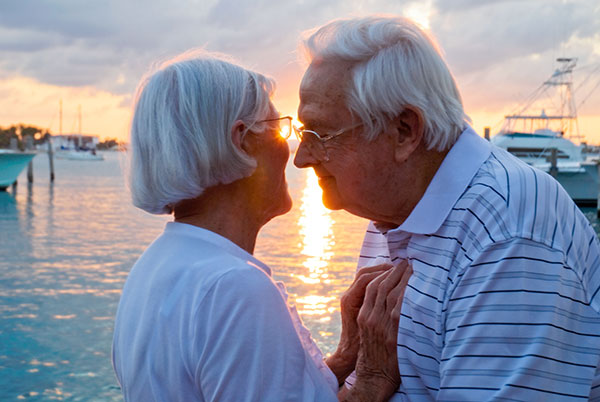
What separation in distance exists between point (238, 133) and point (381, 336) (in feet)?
2.13

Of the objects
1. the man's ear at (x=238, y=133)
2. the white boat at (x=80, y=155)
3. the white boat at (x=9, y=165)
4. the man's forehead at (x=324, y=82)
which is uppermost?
the man's forehead at (x=324, y=82)

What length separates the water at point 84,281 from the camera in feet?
21.6

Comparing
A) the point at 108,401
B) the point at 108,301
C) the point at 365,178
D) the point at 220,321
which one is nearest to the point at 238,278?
the point at 220,321

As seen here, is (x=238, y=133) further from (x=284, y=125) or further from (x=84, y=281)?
(x=84, y=281)

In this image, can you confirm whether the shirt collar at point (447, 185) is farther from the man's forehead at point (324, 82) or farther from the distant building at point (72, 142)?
the distant building at point (72, 142)

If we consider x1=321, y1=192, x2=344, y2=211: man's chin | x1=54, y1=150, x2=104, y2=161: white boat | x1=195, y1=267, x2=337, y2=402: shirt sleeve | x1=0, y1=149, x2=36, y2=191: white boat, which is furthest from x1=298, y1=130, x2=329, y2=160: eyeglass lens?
x1=54, y1=150, x2=104, y2=161: white boat

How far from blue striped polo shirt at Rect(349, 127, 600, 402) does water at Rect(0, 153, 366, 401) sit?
927 mm

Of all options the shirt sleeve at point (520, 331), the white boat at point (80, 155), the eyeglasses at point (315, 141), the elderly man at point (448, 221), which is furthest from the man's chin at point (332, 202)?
the white boat at point (80, 155)

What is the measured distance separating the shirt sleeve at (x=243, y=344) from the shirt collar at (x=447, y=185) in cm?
42

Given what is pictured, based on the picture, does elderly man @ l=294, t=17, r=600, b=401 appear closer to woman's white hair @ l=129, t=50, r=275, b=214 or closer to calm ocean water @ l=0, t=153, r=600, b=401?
woman's white hair @ l=129, t=50, r=275, b=214

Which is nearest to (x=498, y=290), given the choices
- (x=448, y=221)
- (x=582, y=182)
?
(x=448, y=221)

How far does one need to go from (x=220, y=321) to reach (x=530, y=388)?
0.67m

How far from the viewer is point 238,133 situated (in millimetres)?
1771

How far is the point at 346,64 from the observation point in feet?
5.72
